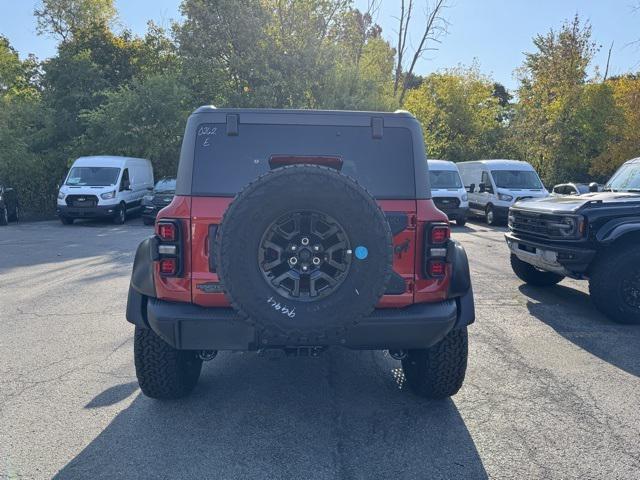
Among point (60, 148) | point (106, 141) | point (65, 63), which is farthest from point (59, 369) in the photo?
point (65, 63)

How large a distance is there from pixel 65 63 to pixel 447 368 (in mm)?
27160

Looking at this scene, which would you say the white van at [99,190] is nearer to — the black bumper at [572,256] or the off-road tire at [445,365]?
the black bumper at [572,256]

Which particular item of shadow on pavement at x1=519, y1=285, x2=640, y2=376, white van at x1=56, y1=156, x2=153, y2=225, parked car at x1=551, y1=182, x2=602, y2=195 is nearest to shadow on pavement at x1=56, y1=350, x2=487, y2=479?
shadow on pavement at x1=519, y1=285, x2=640, y2=376

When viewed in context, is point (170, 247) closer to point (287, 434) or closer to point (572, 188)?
point (287, 434)

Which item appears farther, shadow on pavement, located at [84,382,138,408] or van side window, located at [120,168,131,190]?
van side window, located at [120,168,131,190]

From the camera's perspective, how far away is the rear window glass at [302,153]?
3.62 metres

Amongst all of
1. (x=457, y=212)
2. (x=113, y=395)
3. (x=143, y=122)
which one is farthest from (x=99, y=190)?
(x=113, y=395)

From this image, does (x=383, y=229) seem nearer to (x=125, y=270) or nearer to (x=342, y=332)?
(x=342, y=332)

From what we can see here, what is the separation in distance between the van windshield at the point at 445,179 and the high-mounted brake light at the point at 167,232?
1483 centimetres

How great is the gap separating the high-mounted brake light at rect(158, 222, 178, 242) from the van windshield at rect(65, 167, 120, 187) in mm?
15876

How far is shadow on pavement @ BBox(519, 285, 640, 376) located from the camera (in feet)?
16.9

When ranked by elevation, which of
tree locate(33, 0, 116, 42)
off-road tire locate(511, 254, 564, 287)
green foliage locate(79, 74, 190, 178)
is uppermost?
tree locate(33, 0, 116, 42)

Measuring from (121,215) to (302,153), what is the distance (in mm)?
15972

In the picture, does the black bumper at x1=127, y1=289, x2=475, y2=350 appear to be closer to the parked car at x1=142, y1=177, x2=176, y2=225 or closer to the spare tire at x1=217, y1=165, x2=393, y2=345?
the spare tire at x1=217, y1=165, x2=393, y2=345
